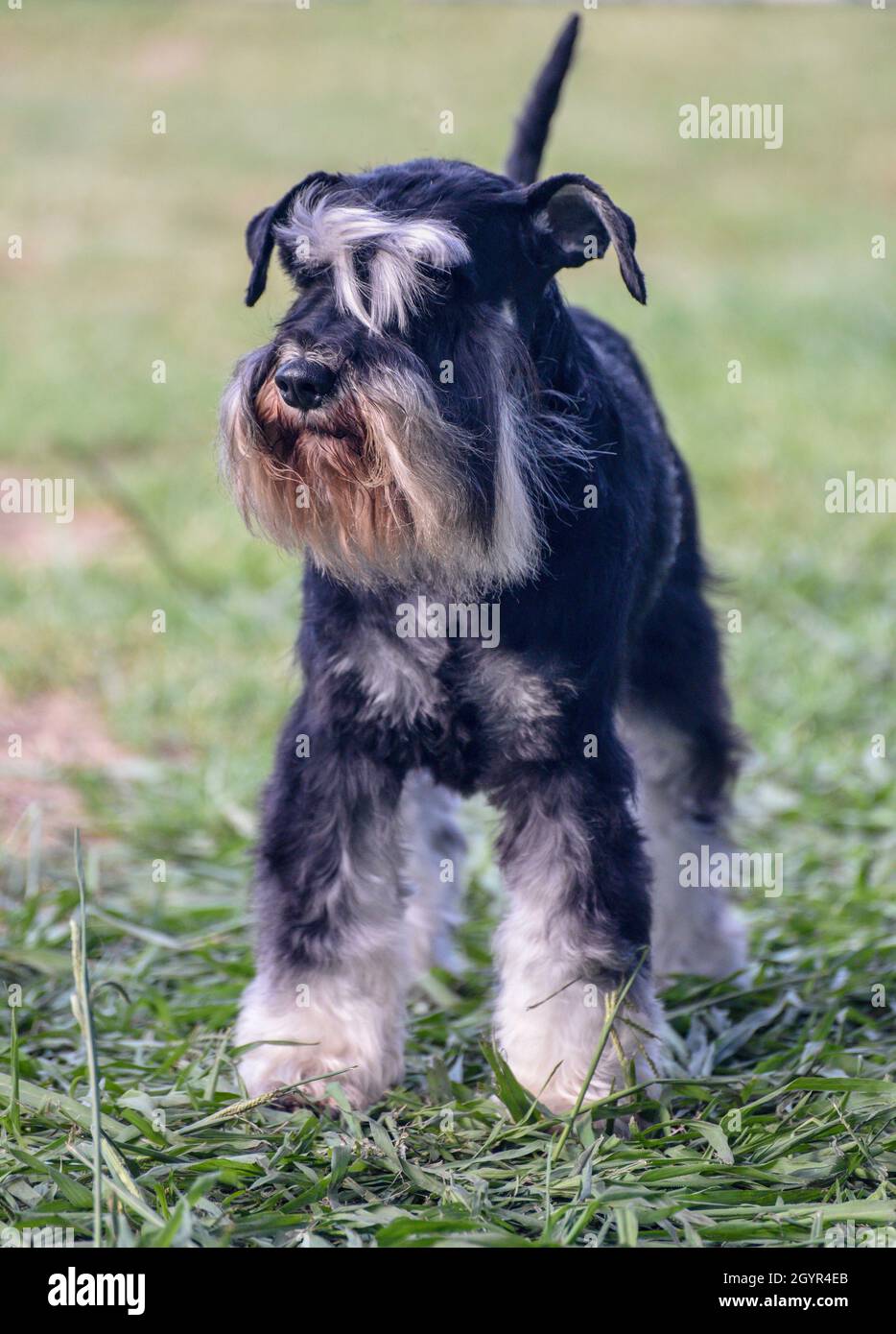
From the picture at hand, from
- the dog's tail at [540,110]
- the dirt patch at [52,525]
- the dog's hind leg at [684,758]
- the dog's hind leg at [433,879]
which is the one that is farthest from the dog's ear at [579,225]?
the dirt patch at [52,525]

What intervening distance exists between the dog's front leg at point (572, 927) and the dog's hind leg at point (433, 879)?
0.97 metres

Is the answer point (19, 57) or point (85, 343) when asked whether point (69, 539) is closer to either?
point (85, 343)

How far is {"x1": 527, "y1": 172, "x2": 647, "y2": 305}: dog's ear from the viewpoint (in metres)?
3.73

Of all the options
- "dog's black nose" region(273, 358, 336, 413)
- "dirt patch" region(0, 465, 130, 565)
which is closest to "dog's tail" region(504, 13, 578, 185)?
"dog's black nose" region(273, 358, 336, 413)

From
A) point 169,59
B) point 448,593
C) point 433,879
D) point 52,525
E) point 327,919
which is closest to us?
point 448,593

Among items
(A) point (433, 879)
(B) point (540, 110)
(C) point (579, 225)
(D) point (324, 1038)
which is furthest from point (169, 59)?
(D) point (324, 1038)

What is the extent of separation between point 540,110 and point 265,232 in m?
1.34

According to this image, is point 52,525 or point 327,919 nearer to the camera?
point 327,919

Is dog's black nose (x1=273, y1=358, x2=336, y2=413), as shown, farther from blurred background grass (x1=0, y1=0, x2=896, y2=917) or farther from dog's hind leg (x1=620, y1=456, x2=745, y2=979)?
dog's hind leg (x1=620, y1=456, x2=745, y2=979)

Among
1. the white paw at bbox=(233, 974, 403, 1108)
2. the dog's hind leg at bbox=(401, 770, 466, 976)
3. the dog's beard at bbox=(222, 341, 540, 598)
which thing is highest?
the dog's beard at bbox=(222, 341, 540, 598)

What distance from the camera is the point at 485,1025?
4707 millimetres

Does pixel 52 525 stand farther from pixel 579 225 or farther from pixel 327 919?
pixel 579 225

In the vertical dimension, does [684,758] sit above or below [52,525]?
below

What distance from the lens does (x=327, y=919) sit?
161 inches
